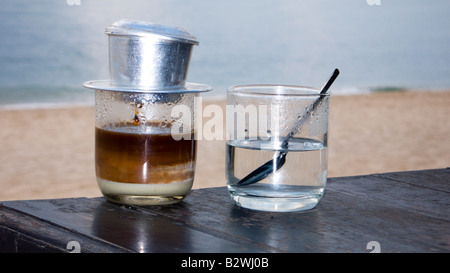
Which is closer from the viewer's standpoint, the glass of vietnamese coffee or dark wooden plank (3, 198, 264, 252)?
dark wooden plank (3, 198, 264, 252)

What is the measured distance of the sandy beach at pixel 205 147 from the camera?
5203mm

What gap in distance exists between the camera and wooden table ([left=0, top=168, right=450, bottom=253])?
2.76ft

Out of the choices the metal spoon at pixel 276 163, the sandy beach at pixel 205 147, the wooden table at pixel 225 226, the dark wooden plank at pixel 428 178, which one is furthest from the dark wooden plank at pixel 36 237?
the sandy beach at pixel 205 147

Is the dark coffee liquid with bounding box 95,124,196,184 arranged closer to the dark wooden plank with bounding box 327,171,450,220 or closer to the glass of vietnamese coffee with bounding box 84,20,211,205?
the glass of vietnamese coffee with bounding box 84,20,211,205

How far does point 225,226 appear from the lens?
940 mm

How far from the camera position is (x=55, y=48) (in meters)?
11.1

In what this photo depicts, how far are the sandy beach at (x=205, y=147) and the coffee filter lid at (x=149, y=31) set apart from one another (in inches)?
152

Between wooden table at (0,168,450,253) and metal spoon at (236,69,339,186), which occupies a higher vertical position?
metal spoon at (236,69,339,186)

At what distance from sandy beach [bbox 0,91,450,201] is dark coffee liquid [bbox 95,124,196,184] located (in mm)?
3808

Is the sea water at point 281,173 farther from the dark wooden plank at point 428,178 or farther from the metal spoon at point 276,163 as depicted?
the dark wooden plank at point 428,178

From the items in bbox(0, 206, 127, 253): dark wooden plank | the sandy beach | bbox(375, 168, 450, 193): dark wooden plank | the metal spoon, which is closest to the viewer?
bbox(0, 206, 127, 253): dark wooden plank

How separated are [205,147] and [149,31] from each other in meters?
5.32

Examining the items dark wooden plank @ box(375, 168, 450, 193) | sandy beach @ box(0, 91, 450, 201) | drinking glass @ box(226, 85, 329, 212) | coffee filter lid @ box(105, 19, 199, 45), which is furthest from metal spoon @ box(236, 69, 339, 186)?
sandy beach @ box(0, 91, 450, 201)

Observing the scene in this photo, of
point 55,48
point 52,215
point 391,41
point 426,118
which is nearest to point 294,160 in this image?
point 52,215
